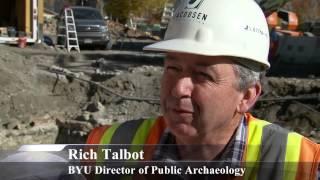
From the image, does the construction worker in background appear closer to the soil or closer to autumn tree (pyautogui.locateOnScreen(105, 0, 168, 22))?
the soil

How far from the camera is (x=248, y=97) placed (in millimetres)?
1976

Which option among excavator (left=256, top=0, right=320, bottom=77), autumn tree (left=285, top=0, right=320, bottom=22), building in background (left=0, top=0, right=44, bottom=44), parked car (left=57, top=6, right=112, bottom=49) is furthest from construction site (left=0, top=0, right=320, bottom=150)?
autumn tree (left=285, top=0, right=320, bottom=22)

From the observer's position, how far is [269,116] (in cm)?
1255

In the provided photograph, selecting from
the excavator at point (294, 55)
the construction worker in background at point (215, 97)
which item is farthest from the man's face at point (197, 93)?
the excavator at point (294, 55)

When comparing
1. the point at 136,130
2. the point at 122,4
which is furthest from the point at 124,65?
the point at 122,4

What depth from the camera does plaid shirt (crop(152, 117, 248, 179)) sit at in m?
1.69

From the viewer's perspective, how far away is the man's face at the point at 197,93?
5.88ft

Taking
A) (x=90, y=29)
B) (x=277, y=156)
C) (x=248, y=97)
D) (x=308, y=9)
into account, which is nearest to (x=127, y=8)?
(x=308, y=9)

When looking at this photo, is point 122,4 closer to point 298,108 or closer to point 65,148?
point 298,108

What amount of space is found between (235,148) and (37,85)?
13.2 meters

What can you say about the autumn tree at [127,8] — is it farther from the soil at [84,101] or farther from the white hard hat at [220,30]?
the white hard hat at [220,30]

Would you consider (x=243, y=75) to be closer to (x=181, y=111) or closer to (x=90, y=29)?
(x=181, y=111)

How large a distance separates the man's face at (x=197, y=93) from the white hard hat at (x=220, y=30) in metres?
0.04

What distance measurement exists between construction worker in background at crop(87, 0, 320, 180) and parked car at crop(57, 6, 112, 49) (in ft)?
75.6
